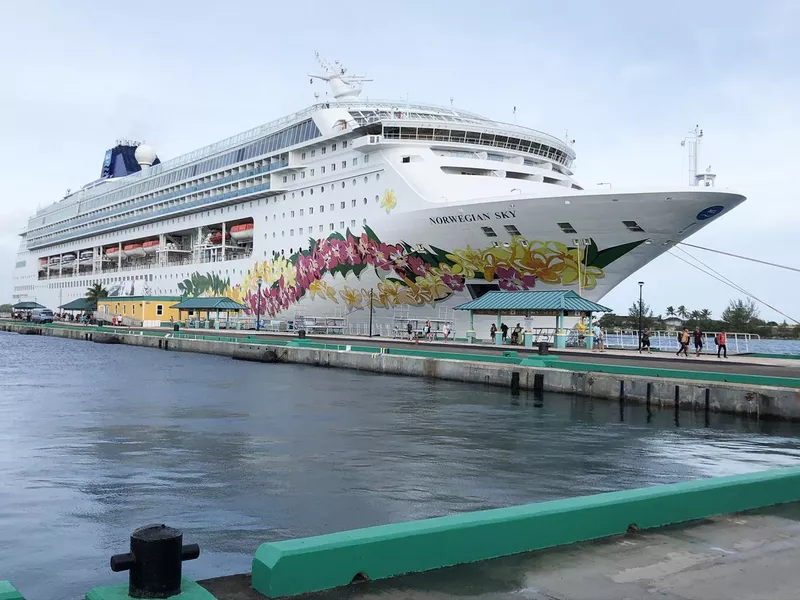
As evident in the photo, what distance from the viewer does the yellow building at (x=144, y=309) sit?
206ft

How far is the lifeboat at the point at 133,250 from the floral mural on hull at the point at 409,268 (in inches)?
993

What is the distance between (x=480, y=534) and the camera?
5.03 meters

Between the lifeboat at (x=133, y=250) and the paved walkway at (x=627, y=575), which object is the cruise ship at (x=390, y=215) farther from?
the paved walkway at (x=627, y=575)

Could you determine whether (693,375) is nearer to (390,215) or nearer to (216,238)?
(390,215)

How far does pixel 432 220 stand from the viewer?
3216cm

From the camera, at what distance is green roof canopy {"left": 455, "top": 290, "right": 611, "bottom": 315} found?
1111 inches

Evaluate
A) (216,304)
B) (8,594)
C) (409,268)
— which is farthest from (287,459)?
(216,304)

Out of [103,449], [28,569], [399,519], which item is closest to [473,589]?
[399,519]

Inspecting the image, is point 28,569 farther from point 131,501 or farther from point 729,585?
point 729,585

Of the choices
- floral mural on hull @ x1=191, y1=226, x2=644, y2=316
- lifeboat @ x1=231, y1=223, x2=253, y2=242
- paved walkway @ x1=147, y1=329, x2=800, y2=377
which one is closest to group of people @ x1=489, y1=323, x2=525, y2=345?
paved walkway @ x1=147, y1=329, x2=800, y2=377

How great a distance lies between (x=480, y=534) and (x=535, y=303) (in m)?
24.8

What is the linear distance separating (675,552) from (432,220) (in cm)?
2747

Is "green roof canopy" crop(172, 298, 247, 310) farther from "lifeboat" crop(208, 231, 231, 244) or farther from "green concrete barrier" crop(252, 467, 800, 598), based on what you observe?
"green concrete barrier" crop(252, 467, 800, 598)

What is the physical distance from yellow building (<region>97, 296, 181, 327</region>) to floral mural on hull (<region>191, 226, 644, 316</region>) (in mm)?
17765
